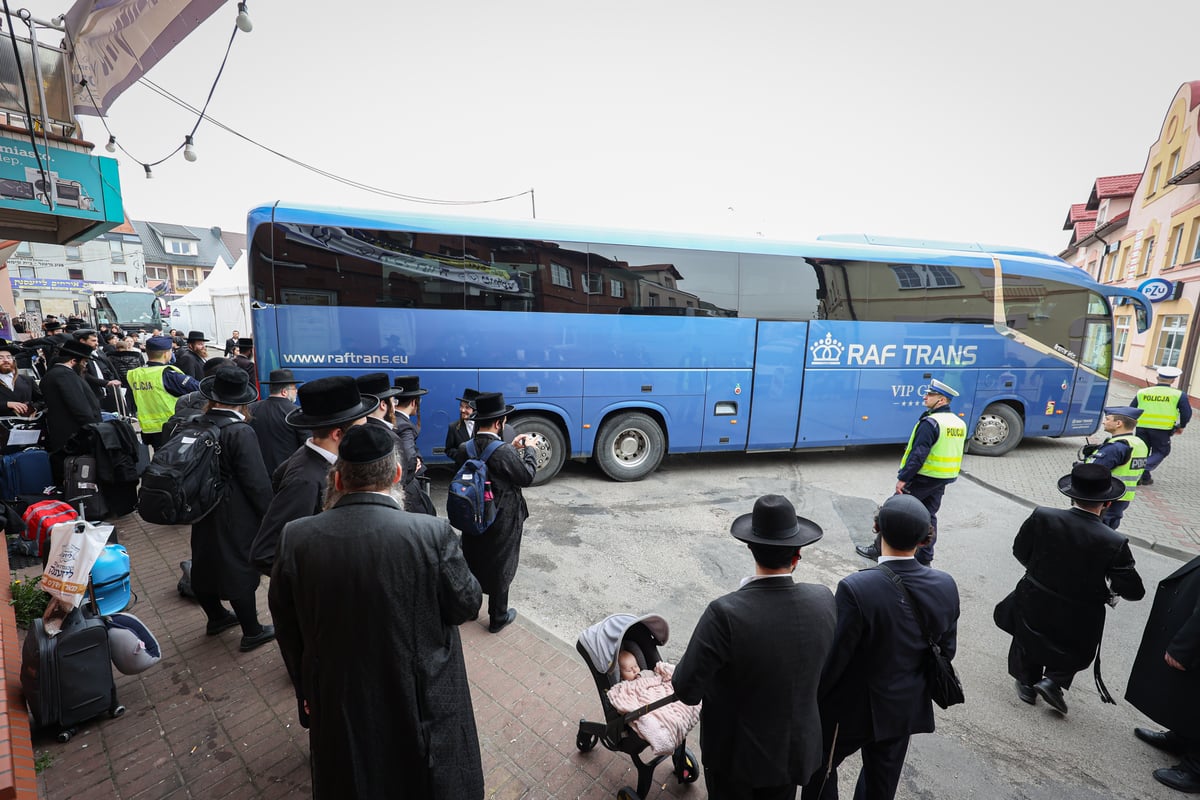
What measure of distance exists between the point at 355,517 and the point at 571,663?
2387 millimetres

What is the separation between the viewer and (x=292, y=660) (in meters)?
2.12

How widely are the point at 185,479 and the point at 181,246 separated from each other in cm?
6673

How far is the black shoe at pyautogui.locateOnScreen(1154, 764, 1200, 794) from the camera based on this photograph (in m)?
2.81

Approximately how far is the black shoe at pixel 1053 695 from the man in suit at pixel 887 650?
1.94 m

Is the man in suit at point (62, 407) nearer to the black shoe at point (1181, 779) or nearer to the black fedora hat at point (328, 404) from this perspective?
the black fedora hat at point (328, 404)

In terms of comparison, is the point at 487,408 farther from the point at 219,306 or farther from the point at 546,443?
the point at 219,306

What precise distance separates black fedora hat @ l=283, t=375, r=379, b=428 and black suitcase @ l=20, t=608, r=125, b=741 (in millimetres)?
1601

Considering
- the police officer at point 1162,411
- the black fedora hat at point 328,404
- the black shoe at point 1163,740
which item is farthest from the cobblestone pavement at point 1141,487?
the black fedora hat at point 328,404

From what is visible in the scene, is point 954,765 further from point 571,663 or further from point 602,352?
point 602,352

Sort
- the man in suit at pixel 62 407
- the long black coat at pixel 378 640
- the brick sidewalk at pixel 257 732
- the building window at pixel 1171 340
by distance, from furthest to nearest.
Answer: the building window at pixel 1171 340, the man in suit at pixel 62 407, the brick sidewalk at pixel 257 732, the long black coat at pixel 378 640

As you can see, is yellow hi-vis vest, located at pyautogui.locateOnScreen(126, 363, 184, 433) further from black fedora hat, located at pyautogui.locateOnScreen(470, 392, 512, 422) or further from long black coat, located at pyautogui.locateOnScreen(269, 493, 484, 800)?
long black coat, located at pyautogui.locateOnScreen(269, 493, 484, 800)

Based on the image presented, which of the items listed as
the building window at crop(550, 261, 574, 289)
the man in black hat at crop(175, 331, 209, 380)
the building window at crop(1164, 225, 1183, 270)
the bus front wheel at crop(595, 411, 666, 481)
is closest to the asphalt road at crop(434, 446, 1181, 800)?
the bus front wheel at crop(595, 411, 666, 481)

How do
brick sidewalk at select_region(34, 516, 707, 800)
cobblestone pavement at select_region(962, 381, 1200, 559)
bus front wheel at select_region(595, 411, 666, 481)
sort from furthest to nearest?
1. bus front wheel at select_region(595, 411, 666, 481)
2. cobblestone pavement at select_region(962, 381, 1200, 559)
3. brick sidewalk at select_region(34, 516, 707, 800)

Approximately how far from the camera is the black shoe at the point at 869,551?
537 centimetres
